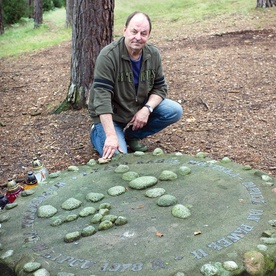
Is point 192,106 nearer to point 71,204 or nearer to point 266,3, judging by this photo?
point 71,204

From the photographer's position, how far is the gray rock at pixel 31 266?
2036mm

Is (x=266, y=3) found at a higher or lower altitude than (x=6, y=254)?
higher

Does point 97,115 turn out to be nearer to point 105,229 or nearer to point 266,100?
point 105,229

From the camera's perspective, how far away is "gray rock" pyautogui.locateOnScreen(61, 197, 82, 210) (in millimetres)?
2611

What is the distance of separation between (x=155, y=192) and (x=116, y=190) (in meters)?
0.27

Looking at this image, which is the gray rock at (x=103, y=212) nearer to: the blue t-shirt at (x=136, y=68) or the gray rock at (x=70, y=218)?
the gray rock at (x=70, y=218)

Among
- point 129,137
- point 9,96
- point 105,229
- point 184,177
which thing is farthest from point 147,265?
point 9,96

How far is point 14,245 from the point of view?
229 centimetres

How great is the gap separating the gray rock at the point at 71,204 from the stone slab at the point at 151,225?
0.04 metres

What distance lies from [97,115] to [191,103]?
1.98 meters

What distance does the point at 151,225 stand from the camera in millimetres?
2320

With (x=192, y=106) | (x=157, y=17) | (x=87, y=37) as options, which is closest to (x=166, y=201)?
(x=192, y=106)

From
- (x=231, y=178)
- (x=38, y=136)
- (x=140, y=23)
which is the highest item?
(x=140, y=23)

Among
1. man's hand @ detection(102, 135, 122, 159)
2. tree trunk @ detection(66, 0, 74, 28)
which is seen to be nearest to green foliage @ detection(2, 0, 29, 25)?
tree trunk @ detection(66, 0, 74, 28)
